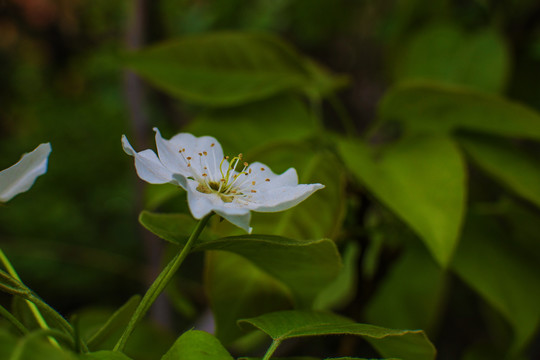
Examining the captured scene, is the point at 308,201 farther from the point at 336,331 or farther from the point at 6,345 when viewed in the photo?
the point at 6,345

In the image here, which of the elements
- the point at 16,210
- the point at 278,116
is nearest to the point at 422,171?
the point at 278,116

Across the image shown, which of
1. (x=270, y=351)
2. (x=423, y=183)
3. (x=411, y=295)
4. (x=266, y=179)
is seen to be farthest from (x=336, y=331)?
(x=411, y=295)

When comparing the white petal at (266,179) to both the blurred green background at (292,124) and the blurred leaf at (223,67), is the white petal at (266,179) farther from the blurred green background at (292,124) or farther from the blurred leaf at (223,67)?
the blurred leaf at (223,67)

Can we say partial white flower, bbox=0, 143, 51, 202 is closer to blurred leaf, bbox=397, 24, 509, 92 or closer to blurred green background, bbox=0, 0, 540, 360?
blurred green background, bbox=0, 0, 540, 360

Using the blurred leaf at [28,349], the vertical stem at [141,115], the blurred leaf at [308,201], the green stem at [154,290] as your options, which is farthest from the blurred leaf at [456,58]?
the blurred leaf at [28,349]

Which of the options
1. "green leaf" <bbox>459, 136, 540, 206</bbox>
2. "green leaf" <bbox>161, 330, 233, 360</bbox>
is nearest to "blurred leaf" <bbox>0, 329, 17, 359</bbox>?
"green leaf" <bbox>161, 330, 233, 360</bbox>

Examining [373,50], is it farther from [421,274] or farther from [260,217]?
[260,217]
